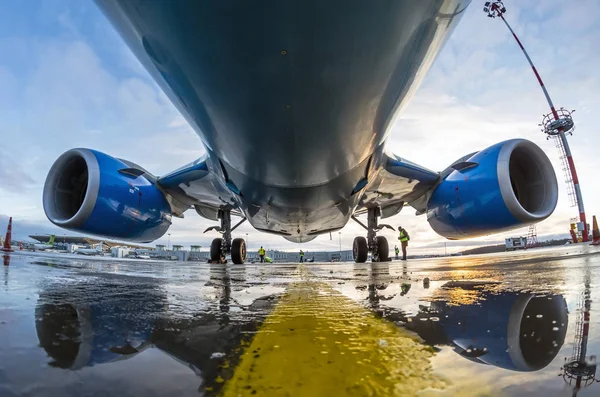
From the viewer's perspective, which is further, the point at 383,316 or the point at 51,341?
the point at 383,316

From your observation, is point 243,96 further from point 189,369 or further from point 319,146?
point 189,369

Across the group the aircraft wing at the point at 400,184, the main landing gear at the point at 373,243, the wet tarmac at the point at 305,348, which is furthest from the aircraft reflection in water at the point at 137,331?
the main landing gear at the point at 373,243

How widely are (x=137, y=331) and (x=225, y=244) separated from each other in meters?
9.12

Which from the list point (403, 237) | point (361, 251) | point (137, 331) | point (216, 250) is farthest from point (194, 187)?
point (403, 237)

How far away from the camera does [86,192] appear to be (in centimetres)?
555

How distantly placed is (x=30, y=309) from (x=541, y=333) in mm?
2064

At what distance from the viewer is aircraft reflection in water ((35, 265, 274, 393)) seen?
873 millimetres

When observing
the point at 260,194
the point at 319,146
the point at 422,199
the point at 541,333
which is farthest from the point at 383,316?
the point at 422,199

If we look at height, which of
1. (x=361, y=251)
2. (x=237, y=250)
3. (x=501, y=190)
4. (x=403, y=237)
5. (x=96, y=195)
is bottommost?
(x=361, y=251)

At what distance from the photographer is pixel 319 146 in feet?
10.3

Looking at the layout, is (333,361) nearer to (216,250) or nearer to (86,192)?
(86,192)

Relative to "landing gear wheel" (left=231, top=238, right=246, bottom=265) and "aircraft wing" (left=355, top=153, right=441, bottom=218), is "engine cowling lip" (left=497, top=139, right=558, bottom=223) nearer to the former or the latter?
"aircraft wing" (left=355, top=153, right=441, bottom=218)

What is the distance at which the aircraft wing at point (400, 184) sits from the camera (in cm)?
634

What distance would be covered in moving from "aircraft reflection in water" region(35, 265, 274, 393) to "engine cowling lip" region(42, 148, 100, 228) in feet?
14.0
